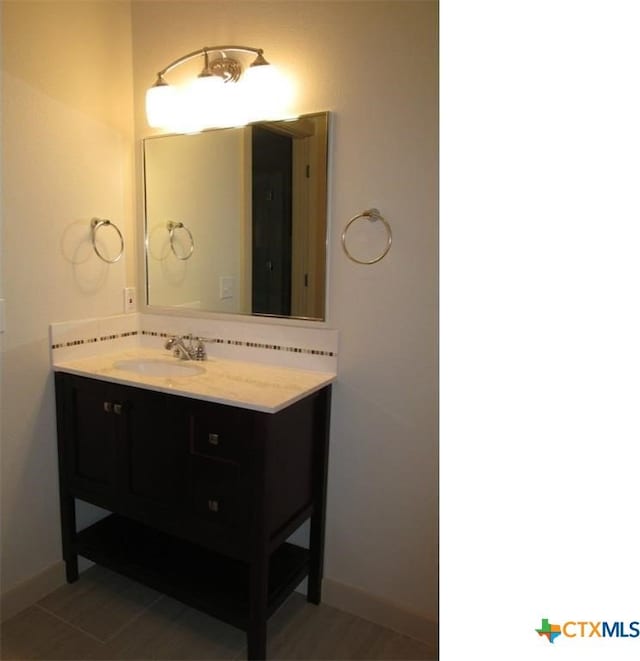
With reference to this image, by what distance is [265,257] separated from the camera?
1921 millimetres

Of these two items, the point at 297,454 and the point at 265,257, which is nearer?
the point at 297,454

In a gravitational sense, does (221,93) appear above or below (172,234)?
above

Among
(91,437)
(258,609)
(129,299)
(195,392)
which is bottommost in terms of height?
(258,609)

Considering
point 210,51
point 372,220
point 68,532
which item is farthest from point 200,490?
point 210,51

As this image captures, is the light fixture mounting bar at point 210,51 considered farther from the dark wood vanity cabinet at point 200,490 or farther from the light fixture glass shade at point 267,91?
the dark wood vanity cabinet at point 200,490

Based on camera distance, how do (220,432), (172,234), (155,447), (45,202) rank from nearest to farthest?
(220,432), (155,447), (45,202), (172,234)

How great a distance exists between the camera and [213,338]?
2061mm

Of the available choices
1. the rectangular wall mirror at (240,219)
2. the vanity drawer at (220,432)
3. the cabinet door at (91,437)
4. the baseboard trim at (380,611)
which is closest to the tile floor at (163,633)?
the baseboard trim at (380,611)

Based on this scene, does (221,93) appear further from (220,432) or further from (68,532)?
(68,532)

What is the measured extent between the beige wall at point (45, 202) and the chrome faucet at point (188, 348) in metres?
0.34

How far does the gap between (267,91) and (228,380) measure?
1.06m
